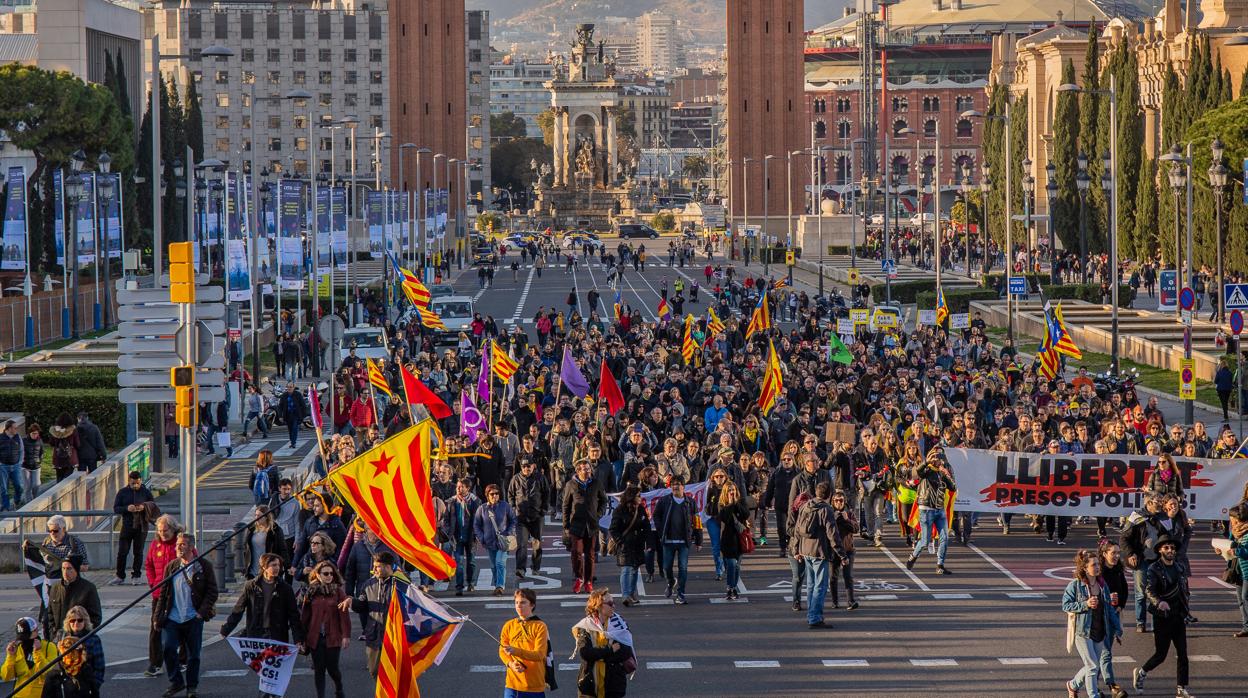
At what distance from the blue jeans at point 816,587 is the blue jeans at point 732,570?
148 cm

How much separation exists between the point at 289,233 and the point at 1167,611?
38.8 meters

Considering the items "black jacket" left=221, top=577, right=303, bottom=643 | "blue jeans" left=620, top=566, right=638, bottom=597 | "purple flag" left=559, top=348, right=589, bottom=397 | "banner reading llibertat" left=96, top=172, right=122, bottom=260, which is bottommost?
"blue jeans" left=620, top=566, right=638, bottom=597

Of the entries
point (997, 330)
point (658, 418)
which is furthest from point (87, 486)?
point (997, 330)

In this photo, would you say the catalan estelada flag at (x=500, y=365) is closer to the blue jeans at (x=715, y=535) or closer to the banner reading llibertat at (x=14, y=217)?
the blue jeans at (x=715, y=535)

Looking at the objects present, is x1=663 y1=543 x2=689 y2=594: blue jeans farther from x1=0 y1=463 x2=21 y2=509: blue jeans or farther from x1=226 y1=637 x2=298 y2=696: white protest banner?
x1=0 y1=463 x2=21 y2=509: blue jeans

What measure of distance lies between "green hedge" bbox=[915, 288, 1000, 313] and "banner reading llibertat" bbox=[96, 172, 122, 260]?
25400 mm

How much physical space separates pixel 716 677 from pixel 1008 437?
8593mm

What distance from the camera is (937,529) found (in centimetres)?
2219

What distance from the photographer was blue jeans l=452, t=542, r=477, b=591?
68.3ft

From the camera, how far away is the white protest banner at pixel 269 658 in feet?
49.5

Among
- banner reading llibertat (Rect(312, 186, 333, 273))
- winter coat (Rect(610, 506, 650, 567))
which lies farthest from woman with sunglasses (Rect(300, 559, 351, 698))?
banner reading llibertat (Rect(312, 186, 333, 273))

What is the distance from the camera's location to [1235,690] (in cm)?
1588

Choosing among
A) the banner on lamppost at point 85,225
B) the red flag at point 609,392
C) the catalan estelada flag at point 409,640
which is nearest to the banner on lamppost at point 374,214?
the banner on lamppost at point 85,225

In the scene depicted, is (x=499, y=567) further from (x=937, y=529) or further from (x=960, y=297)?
(x=960, y=297)
